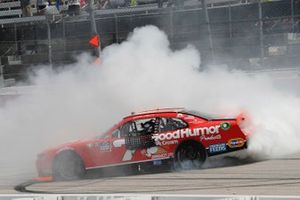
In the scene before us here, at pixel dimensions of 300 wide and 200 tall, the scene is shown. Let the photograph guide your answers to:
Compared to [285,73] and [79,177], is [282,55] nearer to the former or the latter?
[285,73]

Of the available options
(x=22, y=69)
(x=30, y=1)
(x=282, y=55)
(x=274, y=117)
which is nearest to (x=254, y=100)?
(x=274, y=117)

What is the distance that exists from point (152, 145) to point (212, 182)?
190 centimetres

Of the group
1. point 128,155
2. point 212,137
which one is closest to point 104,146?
point 128,155

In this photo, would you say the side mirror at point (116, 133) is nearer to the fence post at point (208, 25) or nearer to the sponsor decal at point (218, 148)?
the sponsor decal at point (218, 148)

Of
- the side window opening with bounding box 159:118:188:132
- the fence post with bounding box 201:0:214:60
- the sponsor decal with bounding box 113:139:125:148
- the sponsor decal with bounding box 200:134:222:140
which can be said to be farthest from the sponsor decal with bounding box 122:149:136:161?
the fence post with bounding box 201:0:214:60

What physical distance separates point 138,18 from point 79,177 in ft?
34.6

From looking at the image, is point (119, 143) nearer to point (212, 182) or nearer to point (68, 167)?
point (68, 167)

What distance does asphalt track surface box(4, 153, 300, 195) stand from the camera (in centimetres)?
875

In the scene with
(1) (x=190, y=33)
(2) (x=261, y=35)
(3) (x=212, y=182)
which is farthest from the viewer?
(1) (x=190, y=33)

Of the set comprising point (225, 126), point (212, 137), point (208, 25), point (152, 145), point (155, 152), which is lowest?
point (155, 152)

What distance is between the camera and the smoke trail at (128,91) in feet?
49.5

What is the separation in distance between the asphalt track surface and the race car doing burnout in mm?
285

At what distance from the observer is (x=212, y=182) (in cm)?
948

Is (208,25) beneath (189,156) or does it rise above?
above
